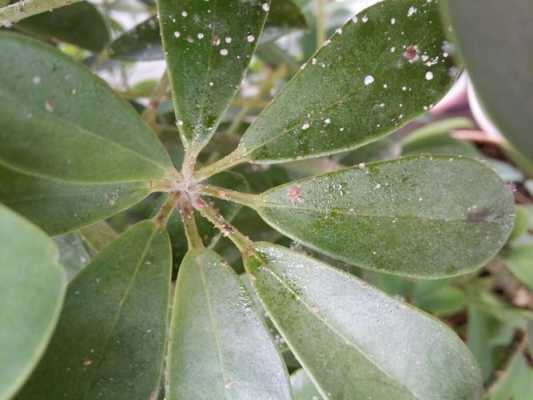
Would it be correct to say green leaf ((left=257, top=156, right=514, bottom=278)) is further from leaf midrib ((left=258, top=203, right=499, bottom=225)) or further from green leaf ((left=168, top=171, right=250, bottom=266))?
green leaf ((left=168, top=171, right=250, bottom=266))

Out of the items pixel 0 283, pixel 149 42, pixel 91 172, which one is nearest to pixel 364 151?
pixel 149 42

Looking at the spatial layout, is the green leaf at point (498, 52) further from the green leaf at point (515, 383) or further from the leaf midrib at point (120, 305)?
the green leaf at point (515, 383)

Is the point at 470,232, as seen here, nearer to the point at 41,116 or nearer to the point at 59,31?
the point at 41,116

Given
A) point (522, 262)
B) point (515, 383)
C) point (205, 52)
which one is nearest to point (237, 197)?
point (205, 52)

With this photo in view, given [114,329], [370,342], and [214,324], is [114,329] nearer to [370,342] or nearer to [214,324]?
[214,324]

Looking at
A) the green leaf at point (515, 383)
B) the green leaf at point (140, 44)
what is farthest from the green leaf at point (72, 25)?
the green leaf at point (515, 383)

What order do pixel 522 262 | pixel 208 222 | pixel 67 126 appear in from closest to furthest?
1. pixel 67 126
2. pixel 208 222
3. pixel 522 262
